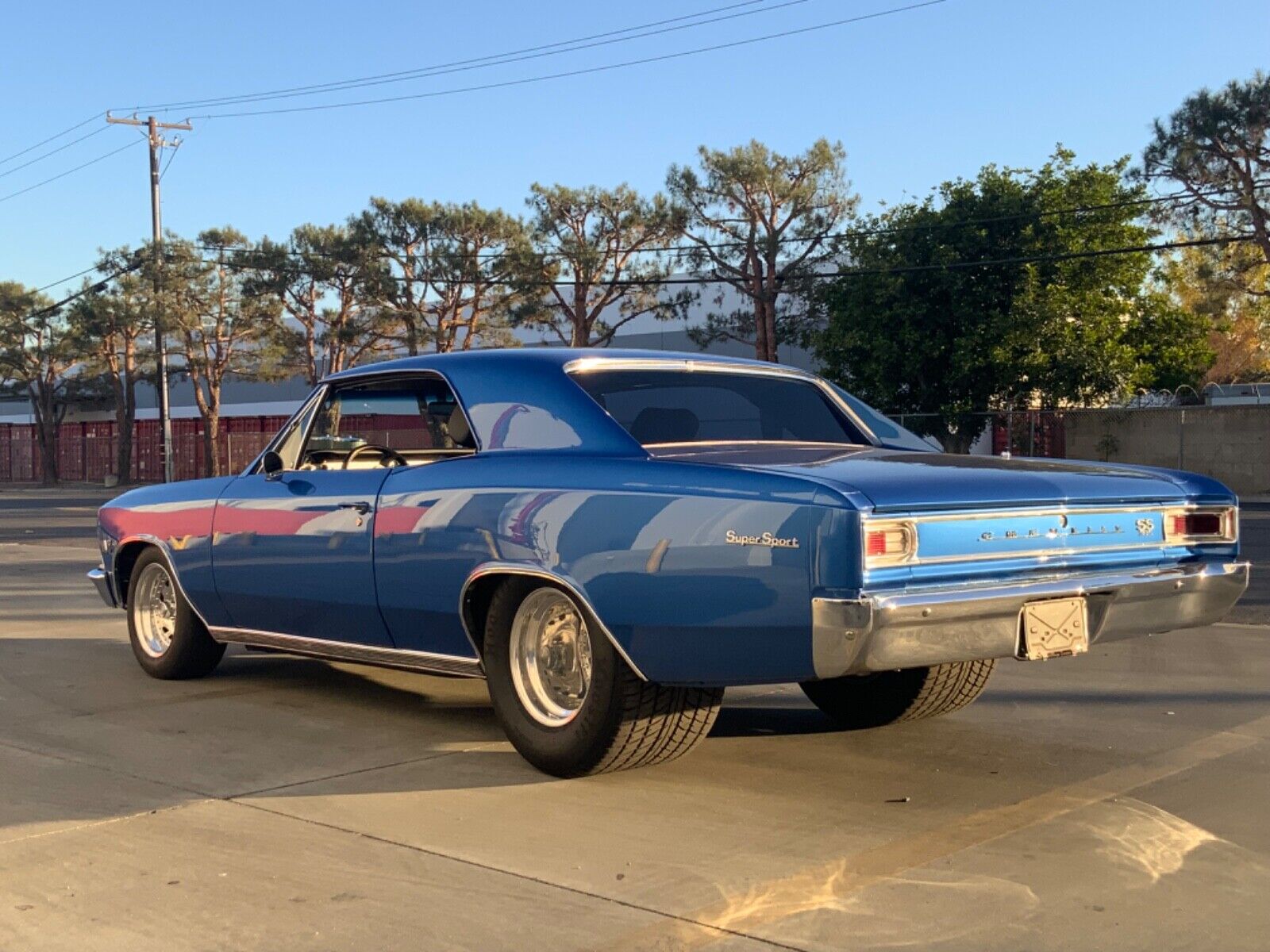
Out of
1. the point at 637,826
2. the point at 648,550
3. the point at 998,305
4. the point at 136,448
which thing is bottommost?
the point at 637,826

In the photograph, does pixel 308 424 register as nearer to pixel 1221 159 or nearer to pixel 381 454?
pixel 381 454

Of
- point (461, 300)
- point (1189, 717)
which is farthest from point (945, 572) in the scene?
point (461, 300)

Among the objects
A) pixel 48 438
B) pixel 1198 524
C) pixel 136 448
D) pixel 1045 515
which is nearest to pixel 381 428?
pixel 1045 515

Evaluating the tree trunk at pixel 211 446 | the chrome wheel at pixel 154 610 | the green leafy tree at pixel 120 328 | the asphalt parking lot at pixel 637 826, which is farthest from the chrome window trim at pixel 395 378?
the green leafy tree at pixel 120 328

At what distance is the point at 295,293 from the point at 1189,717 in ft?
149

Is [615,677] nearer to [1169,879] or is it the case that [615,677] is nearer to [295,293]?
[1169,879]

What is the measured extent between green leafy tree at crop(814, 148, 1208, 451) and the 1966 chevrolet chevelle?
84.4ft

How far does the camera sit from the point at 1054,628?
4863mm

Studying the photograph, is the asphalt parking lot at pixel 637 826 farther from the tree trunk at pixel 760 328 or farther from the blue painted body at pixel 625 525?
the tree trunk at pixel 760 328

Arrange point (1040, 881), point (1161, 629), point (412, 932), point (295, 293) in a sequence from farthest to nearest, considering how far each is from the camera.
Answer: point (295, 293) < point (1161, 629) < point (1040, 881) < point (412, 932)

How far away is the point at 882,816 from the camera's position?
4.79 metres

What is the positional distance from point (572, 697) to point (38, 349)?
5637 centimetres

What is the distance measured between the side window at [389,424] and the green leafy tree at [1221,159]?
2807 centimetres

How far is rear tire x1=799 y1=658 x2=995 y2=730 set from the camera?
6109 millimetres
